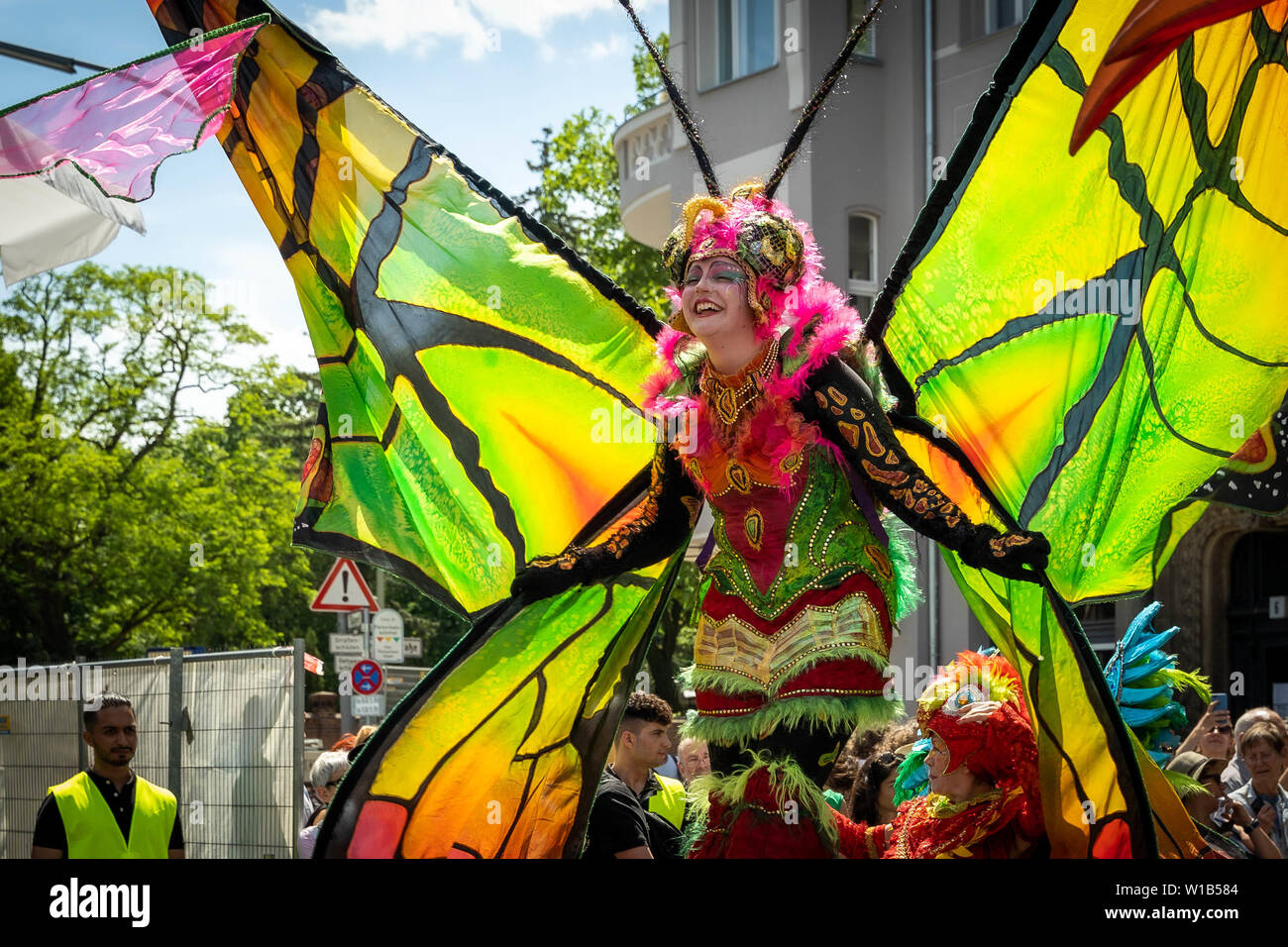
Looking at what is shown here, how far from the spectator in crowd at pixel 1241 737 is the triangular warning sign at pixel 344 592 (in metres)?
5.24

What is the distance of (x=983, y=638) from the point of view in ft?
41.5

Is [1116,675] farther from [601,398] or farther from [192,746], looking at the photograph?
[192,746]

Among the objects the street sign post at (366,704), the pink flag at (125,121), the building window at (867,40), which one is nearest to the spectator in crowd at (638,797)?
the pink flag at (125,121)

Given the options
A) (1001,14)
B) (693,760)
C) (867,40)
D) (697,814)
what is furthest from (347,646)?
(1001,14)

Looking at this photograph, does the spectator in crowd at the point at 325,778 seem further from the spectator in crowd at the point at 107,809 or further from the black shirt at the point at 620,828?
the black shirt at the point at 620,828

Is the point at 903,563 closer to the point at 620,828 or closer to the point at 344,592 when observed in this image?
the point at 620,828

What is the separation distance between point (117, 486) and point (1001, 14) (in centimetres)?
1448

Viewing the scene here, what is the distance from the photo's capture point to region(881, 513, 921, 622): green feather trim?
348 cm

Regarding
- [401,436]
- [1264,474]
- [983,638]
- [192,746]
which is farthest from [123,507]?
[1264,474]

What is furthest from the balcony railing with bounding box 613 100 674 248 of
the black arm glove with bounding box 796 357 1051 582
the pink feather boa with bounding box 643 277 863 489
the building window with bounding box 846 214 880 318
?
the black arm glove with bounding box 796 357 1051 582

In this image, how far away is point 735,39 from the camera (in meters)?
14.9

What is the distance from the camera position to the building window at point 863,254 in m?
14.5

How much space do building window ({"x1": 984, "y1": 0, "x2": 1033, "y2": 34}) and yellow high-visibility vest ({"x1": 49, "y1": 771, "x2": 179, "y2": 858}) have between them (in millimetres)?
10964

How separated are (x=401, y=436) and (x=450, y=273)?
0.50m
